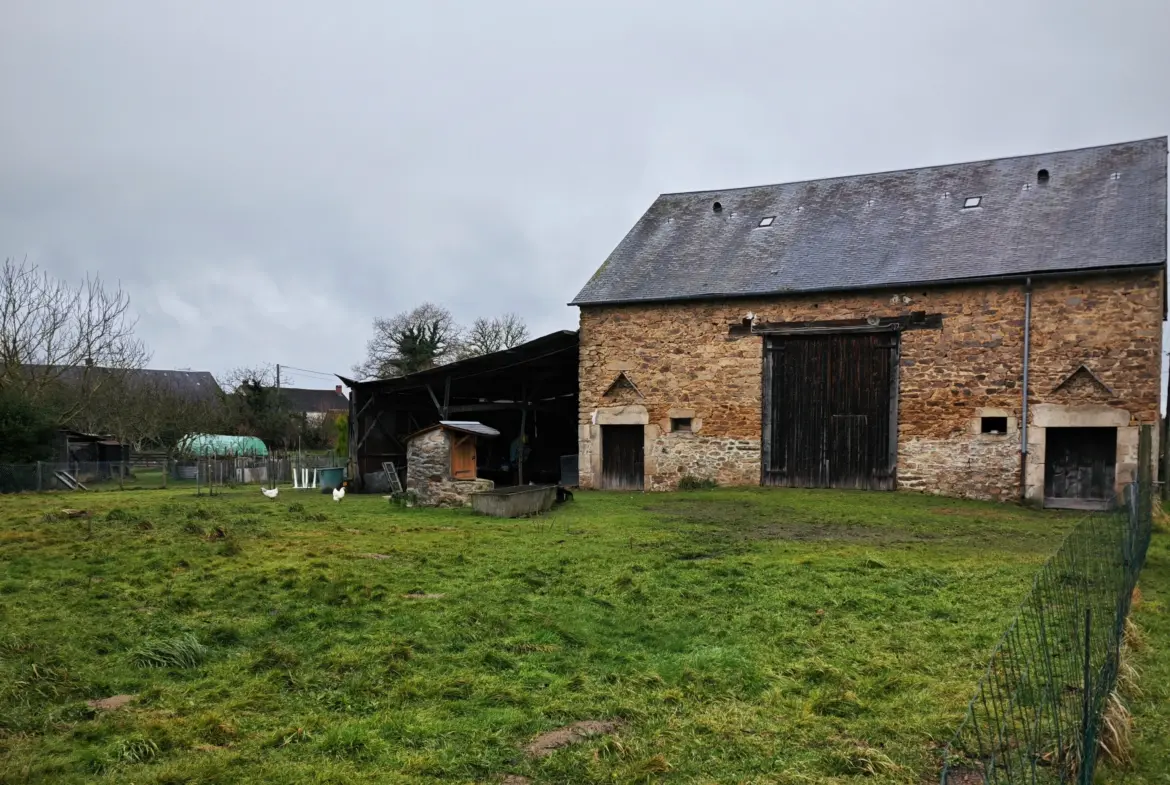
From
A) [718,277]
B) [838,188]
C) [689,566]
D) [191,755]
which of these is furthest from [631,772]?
[838,188]

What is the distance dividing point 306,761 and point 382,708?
27.1 inches

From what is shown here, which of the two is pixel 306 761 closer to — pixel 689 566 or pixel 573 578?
pixel 573 578

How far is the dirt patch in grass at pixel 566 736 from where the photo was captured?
393 centimetres

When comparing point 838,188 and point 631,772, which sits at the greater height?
point 838,188

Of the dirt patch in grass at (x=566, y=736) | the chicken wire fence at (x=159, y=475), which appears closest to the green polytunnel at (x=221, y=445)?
the chicken wire fence at (x=159, y=475)

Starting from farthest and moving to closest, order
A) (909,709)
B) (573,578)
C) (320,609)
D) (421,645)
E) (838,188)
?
(838,188)
(573,578)
(320,609)
(421,645)
(909,709)

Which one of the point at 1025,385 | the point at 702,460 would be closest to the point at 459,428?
the point at 702,460

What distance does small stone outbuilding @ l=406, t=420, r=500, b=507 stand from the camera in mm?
14703

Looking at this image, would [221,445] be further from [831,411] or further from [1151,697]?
[1151,697]

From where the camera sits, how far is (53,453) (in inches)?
944

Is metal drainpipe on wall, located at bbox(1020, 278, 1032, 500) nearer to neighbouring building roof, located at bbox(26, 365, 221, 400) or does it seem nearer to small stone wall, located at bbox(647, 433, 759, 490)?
small stone wall, located at bbox(647, 433, 759, 490)

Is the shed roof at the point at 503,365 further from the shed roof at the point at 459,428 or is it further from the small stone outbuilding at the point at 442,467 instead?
the small stone outbuilding at the point at 442,467

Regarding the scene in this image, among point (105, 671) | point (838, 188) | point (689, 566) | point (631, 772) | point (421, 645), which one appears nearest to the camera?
point (631, 772)

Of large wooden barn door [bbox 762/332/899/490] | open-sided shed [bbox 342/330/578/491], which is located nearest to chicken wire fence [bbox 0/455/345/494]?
open-sided shed [bbox 342/330/578/491]
